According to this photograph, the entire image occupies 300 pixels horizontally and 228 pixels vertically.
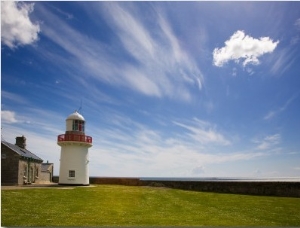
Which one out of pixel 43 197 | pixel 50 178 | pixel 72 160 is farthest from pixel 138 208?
pixel 50 178

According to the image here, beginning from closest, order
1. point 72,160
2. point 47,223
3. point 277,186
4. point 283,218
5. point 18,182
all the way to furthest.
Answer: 1. point 47,223
2. point 283,218
3. point 277,186
4. point 18,182
5. point 72,160

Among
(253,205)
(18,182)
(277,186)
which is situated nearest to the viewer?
(253,205)

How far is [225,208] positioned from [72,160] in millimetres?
18036

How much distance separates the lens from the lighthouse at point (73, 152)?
30.7 m

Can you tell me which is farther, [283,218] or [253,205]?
[253,205]

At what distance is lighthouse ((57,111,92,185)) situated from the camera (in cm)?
3067

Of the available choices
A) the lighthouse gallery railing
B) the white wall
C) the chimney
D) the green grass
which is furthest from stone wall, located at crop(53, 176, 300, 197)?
the chimney

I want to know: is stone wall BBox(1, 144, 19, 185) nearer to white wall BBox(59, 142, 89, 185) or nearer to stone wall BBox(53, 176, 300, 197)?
white wall BBox(59, 142, 89, 185)

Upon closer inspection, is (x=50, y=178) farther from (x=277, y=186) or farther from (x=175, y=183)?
(x=277, y=186)

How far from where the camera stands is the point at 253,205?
1825cm

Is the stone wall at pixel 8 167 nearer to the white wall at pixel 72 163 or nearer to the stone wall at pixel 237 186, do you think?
the white wall at pixel 72 163

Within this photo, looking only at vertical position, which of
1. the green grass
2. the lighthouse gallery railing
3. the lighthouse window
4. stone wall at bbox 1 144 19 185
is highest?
the lighthouse window

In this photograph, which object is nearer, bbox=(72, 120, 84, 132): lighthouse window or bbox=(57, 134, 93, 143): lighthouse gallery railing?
bbox=(57, 134, 93, 143): lighthouse gallery railing

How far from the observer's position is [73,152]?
1219 inches
